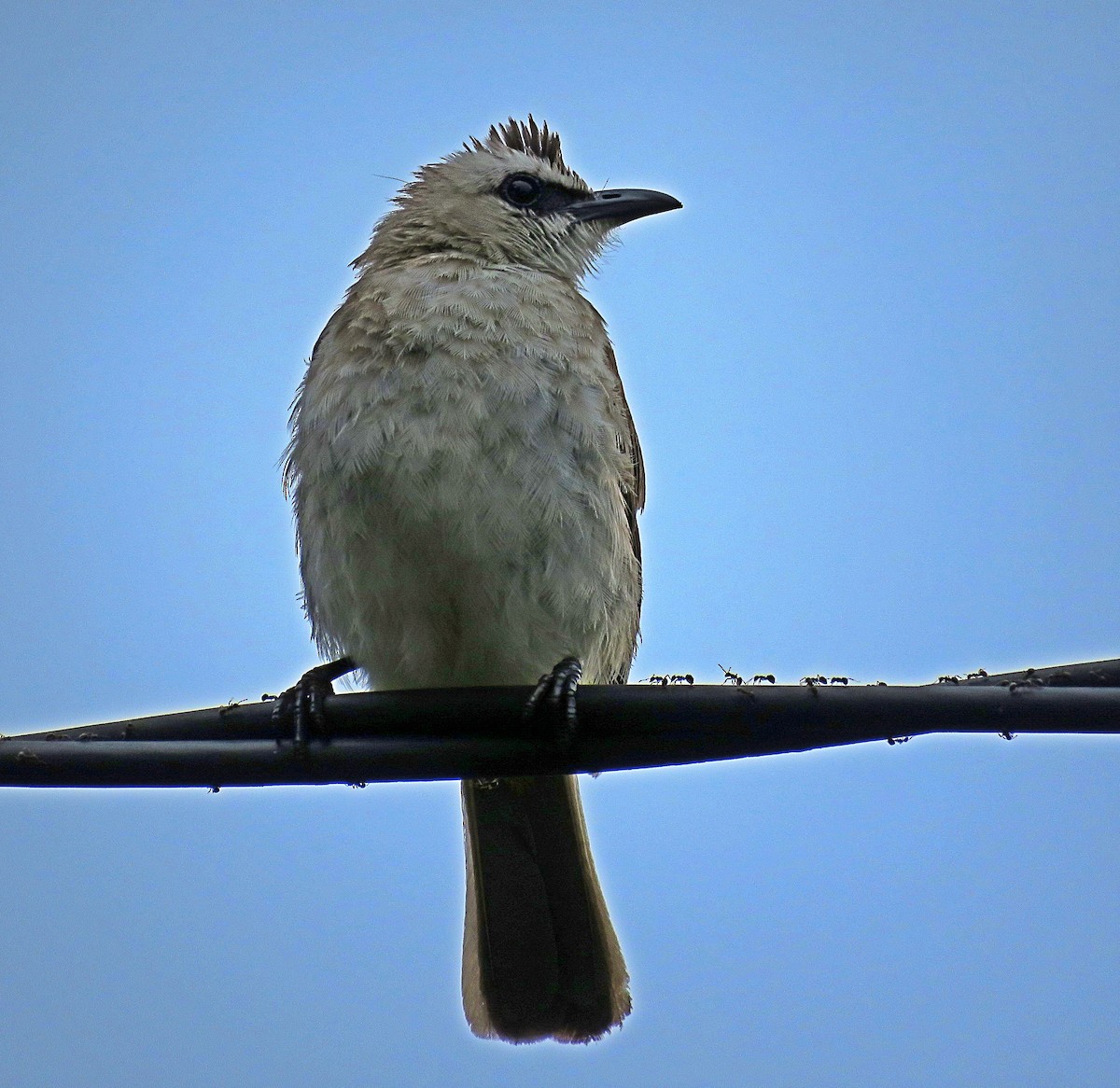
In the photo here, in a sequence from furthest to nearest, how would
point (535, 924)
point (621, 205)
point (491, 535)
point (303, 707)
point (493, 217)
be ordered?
point (621, 205), point (493, 217), point (535, 924), point (491, 535), point (303, 707)

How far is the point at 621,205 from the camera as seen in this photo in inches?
244

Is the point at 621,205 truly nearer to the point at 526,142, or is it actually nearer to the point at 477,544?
the point at 526,142

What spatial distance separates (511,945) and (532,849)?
1.13ft

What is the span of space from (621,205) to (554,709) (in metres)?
3.51

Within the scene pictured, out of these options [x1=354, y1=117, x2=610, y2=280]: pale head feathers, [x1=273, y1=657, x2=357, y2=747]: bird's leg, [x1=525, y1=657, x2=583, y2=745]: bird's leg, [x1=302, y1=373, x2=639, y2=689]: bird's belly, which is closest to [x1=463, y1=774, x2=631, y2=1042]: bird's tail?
[x1=302, y1=373, x2=639, y2=689]: bird's belly

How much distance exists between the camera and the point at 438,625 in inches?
179

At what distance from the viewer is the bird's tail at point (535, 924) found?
483 centimetres

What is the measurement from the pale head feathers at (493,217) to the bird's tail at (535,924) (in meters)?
2.07

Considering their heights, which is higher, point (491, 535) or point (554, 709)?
point (491, 535)

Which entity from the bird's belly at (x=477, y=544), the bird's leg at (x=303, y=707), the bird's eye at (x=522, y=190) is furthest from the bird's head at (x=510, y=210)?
the bird's leg at (x=303, y=707)

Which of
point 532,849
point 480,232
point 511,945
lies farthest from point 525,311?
point 511,945

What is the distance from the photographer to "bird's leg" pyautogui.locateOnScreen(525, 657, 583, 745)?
3.13 metres

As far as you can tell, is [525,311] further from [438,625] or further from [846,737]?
[846,737]

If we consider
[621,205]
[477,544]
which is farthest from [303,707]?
[621,205]
